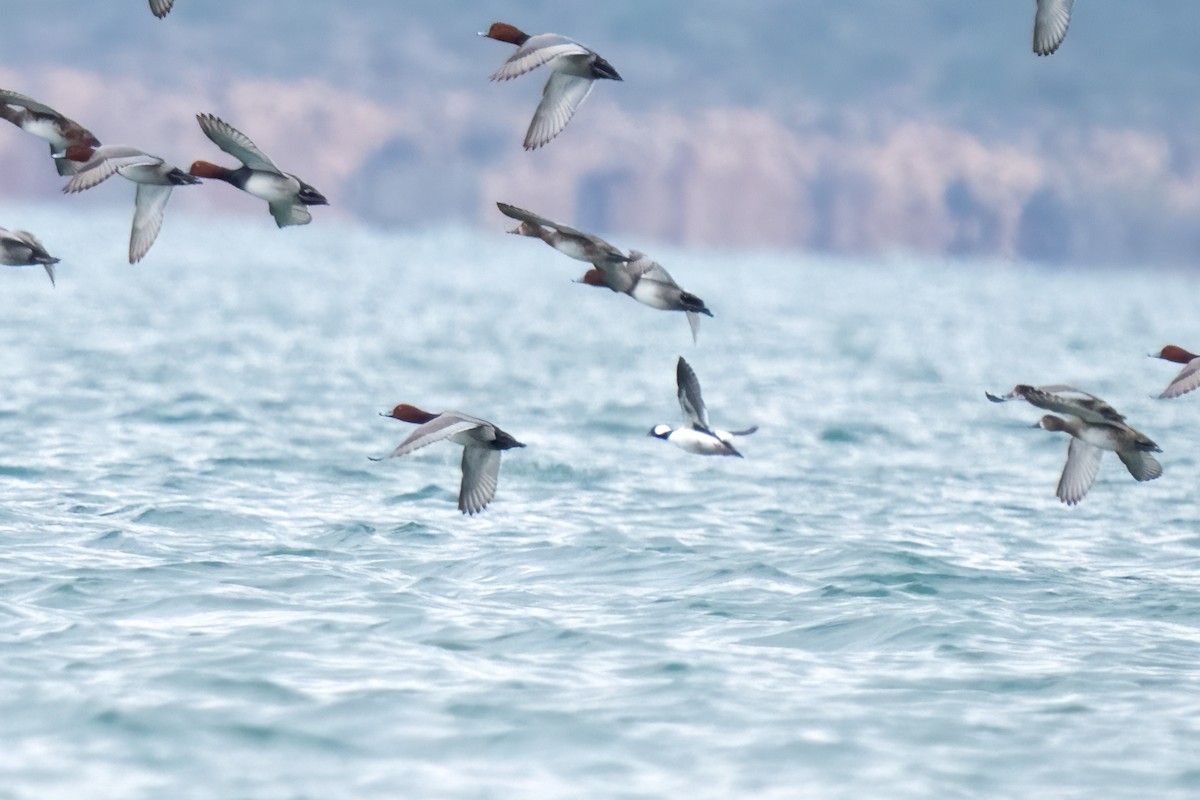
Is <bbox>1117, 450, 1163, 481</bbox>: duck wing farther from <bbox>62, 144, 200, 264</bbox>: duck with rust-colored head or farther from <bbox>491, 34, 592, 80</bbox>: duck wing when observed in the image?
<bbox>62, 144, 200, 264</bbox>: duck with rust-colored head

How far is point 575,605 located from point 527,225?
3974 millimetres

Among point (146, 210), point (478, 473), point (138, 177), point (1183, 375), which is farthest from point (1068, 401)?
point (146, 210)

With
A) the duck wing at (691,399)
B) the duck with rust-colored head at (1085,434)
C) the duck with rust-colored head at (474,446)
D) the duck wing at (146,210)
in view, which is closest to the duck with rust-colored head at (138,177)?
the duck wing at (146,210)

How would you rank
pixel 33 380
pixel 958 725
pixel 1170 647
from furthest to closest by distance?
pixel 33 380, pixel 1170 647, pixel 958 725

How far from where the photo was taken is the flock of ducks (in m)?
11.0

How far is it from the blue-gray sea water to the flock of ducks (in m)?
1.57

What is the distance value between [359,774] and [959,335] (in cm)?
5864

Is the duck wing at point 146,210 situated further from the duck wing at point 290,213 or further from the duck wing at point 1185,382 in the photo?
the duck wing at point 1185,382

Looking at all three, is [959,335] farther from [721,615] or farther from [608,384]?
[721,615]

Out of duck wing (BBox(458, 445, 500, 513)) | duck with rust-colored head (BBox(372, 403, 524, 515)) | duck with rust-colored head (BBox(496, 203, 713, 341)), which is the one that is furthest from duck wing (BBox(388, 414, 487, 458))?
duck with rust-colored head (BBox(496, 203, 713, 341))

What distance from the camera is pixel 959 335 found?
66562 mm

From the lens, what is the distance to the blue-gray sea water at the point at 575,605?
1038cm

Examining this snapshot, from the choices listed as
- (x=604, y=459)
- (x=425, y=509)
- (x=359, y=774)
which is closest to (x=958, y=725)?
(x=359, y=774)

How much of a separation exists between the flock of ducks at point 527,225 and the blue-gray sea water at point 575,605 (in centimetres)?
157
